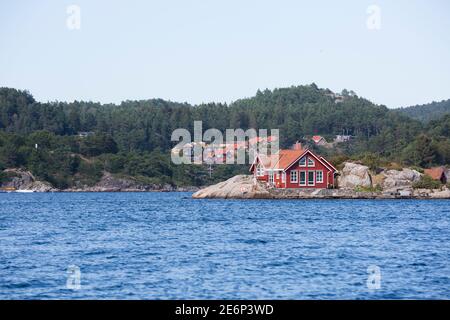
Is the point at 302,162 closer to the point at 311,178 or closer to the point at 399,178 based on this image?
the point at 311,178

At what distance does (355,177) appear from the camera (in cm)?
8256

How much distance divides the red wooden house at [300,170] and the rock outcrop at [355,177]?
161 centimetres

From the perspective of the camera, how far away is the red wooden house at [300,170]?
78875mm

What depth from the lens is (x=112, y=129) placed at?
187500mm

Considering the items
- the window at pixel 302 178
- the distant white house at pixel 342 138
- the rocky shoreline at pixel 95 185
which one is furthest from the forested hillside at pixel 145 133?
the window at pixel 302 178

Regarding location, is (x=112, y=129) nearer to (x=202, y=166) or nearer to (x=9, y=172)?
(x=202, y=166)

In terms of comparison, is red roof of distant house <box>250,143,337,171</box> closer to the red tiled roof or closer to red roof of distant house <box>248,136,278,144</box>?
the red tiled roof

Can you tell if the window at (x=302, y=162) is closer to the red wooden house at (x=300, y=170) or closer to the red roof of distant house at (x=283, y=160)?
the red wooden house at (x=300, y=170)

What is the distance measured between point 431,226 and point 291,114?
14604cm

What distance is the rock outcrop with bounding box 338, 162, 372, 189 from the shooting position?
82250mm

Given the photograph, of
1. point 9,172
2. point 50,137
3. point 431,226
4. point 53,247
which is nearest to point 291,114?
point 50,137

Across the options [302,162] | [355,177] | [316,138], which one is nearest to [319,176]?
[302,162]

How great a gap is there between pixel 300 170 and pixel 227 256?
46.0 m
